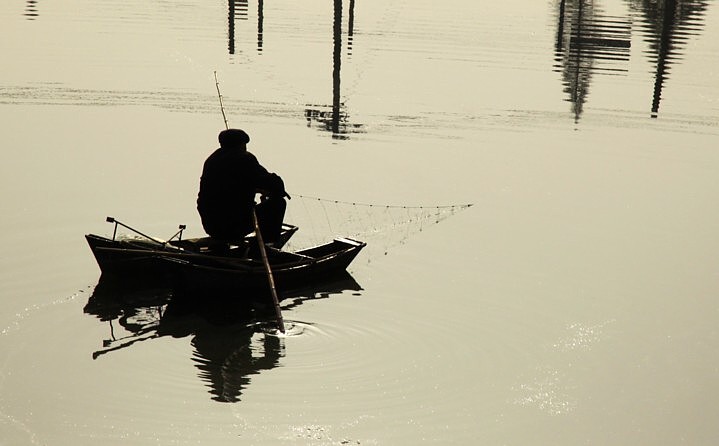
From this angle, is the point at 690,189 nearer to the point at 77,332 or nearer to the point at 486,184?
the point at 486,184

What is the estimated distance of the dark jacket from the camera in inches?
582

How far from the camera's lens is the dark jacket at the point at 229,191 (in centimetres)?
1479

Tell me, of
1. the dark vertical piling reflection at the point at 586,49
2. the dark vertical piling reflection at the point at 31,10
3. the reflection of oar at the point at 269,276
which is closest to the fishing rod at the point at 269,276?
the reflection of oar at the point at 269,276

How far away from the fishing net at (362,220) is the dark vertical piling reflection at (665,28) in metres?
14.8

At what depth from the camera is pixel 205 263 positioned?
14523mm

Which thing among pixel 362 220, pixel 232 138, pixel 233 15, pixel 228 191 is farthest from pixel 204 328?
pixel 233 15

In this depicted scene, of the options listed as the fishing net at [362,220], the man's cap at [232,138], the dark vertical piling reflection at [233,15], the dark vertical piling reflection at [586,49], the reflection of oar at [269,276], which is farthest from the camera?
the dark vertical piling reflection at [233,15]

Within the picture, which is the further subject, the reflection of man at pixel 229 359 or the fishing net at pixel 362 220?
the fishing net at pixel 362 220

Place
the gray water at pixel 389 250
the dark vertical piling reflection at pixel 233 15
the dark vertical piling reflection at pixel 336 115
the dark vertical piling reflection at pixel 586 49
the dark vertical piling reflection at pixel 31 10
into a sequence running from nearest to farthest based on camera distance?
the gray water at pixel 389 250 → the dark vertical piling reflection at pixel 336 115 → the dark vertical piling reflection at pixel 586 49 → the dark vertical piling reflection at pixel 233 15 → the dark vertical piling reflection at pixel 31 10

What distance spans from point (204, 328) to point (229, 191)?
2049 millimetres

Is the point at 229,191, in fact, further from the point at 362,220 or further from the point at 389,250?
the point at 362,220

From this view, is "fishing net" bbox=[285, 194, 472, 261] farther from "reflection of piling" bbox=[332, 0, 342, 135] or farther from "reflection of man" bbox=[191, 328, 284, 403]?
"reflection of piling" bbox=[332, 0, 342, 135]

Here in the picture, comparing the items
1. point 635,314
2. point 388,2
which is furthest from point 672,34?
point 635,314

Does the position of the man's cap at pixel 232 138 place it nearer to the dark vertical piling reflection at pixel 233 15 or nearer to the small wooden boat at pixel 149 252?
the small wooden boat at pixel 149 252
